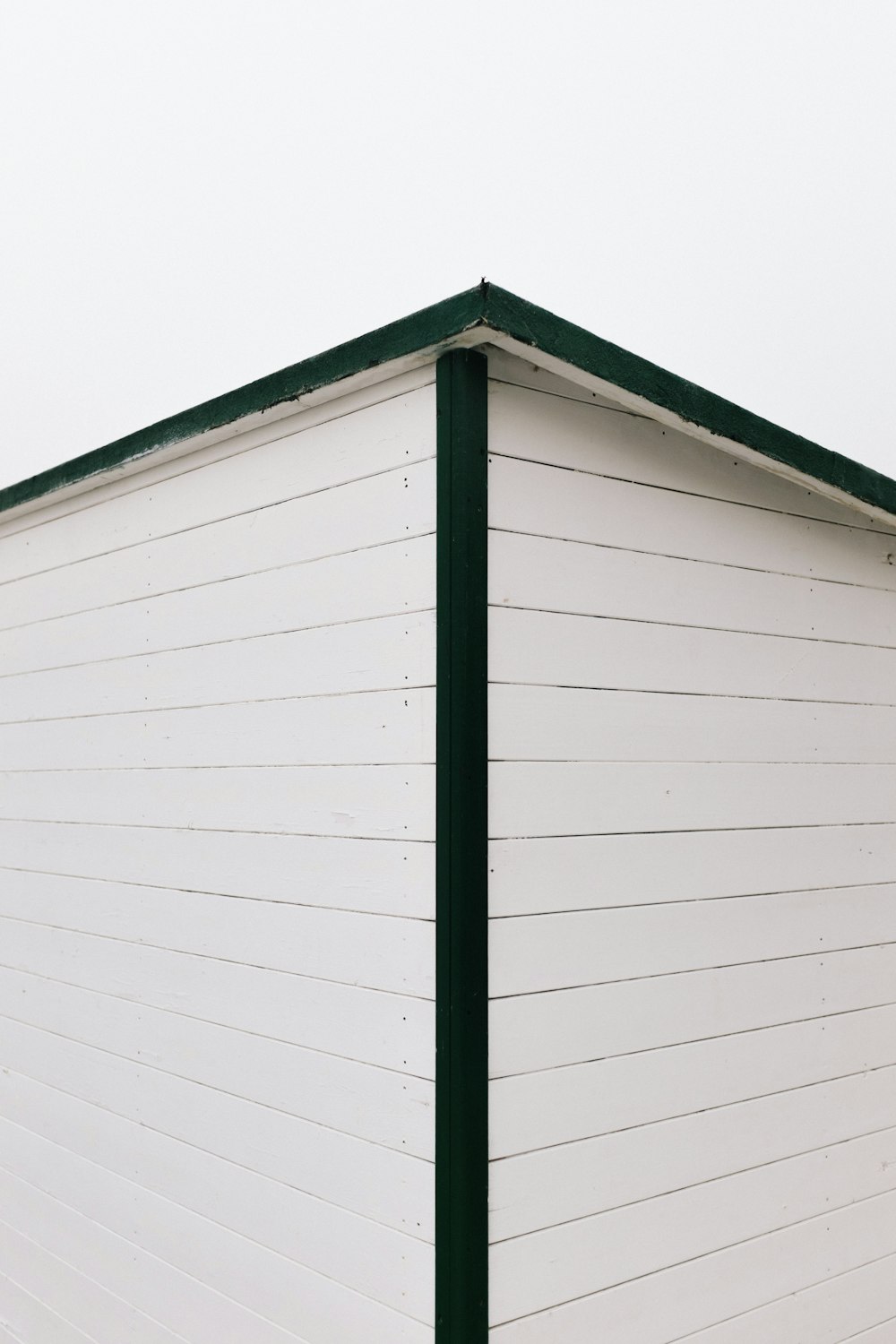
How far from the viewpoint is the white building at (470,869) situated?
1929 mm

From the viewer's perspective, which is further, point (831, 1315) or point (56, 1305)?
point (56, 1305)

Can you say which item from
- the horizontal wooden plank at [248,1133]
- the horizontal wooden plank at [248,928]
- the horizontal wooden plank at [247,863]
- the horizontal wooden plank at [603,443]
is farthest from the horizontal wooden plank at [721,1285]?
the horizontal wooden plank at [603,443]


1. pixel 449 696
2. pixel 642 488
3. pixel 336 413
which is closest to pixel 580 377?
pixel 642 488

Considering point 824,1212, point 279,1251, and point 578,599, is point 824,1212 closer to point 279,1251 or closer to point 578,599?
point 279,1251

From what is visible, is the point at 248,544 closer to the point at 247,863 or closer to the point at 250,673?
the point at 250,673

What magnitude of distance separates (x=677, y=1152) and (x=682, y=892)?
483mm

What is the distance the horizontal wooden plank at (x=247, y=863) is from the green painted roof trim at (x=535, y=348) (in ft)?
2.74

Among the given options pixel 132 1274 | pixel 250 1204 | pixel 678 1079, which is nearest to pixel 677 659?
pixel 678 1079

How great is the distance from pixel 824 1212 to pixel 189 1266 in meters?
1.36

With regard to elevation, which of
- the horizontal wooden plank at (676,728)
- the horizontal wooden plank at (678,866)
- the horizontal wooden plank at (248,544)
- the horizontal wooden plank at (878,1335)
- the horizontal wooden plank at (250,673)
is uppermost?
the horizontal wooden plank at (248,544)

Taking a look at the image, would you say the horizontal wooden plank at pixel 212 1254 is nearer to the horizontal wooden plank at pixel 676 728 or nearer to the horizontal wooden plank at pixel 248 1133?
the horizontal wooden plank at pixel 248 1133

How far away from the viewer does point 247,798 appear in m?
2.35

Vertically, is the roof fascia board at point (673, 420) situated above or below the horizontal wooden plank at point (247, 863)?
above

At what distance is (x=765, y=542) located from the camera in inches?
99.6
